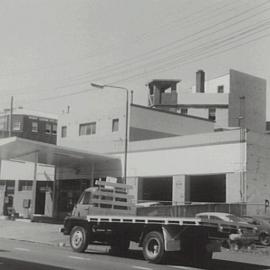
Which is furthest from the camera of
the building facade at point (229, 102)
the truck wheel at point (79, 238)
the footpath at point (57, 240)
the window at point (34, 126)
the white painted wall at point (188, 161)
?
the window at point (34, 126)

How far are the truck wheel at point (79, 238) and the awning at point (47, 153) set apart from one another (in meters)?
20.0

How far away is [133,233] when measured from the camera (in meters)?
17.7

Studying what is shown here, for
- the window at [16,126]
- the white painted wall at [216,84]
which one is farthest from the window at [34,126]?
the white painted wall at [216,84]

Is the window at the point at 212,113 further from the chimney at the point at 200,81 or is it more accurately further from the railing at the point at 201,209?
the railing at the point at 201,209

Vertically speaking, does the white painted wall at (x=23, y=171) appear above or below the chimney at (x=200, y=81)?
below

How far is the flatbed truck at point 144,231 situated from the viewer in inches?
612

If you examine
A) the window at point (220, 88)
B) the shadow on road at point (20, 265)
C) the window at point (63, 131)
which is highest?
the window at point (220, 88)

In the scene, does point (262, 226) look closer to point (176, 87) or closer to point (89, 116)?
point (89, 116)

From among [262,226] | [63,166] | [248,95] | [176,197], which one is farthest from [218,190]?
[248,95]

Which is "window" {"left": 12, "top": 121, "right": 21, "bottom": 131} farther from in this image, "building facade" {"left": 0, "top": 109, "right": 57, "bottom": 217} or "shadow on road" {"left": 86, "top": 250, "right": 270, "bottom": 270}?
"shadow on road" {"left": 86, "top": 250, "right": 270, "bottom": 270}

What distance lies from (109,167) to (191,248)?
32.2 metres

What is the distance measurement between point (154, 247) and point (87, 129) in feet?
131

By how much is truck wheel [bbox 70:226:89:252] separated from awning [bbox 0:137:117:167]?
20.0 meters

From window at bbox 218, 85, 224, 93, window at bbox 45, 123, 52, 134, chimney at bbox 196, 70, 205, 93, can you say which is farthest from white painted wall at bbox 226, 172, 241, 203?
window at bbox 45, 123, 52, 134
